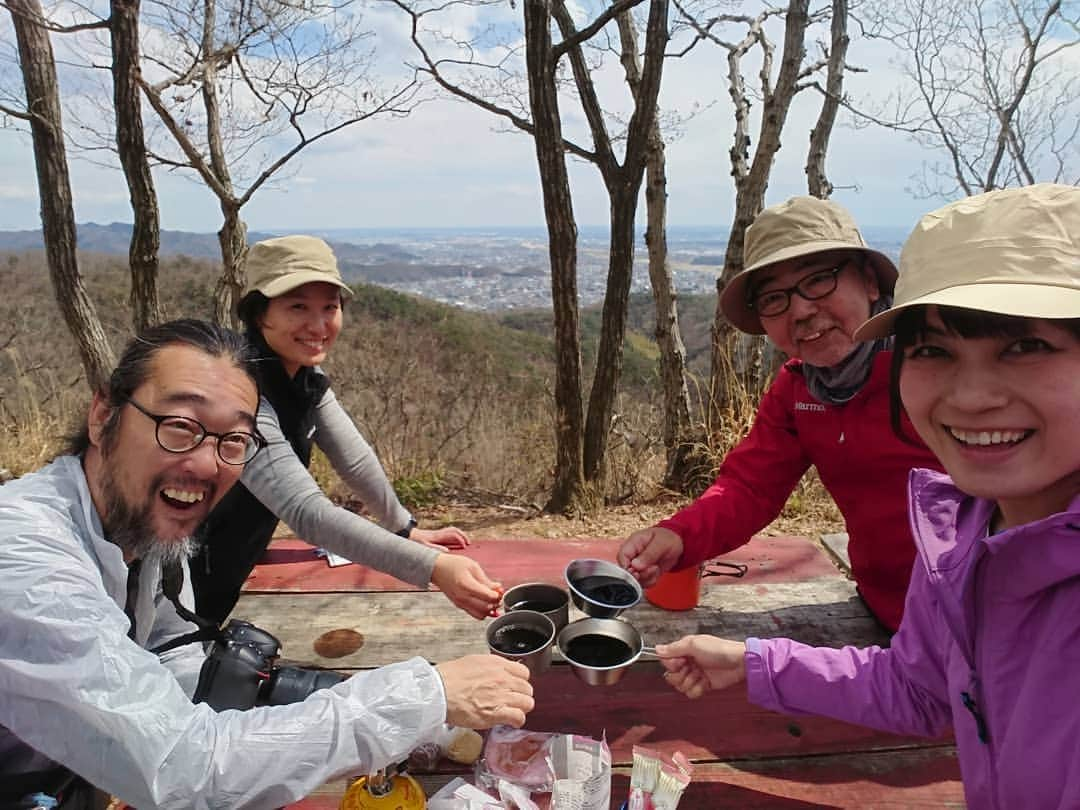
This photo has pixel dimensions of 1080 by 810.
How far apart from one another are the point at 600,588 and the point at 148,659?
0.90 metres

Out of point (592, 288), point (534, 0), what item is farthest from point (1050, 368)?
point (592, 288)

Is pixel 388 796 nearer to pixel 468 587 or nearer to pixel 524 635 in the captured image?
pixel 524 635

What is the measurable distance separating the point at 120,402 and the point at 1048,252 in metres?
1.45

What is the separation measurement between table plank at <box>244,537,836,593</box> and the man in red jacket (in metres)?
0.17

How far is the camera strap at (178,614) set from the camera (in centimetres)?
147

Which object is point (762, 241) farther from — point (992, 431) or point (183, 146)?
point (183, 146)

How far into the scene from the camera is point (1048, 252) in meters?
0.79

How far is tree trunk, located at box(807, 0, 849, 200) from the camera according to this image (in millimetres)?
6070

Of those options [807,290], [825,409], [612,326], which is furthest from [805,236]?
[612,326]

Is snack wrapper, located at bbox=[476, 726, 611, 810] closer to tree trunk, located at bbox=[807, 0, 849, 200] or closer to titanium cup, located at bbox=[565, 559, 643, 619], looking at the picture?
titanium cup, located at bbox=[565, 559, 643, 619]

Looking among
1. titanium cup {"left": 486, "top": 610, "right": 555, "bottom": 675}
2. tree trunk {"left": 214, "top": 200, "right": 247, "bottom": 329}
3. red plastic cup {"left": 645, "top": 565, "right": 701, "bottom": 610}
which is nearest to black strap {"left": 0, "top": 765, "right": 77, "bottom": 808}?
titanium cup {"left": 486, "top": 610, "right": 555, "bottom": 675}

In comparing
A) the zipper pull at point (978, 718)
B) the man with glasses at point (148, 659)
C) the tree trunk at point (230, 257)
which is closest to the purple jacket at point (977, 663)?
the zipper pull at point (978, 718)

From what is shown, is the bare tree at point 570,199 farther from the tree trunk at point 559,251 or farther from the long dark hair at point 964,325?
the long dark hair at point 964,325

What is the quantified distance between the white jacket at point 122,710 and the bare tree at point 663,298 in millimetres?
3662
